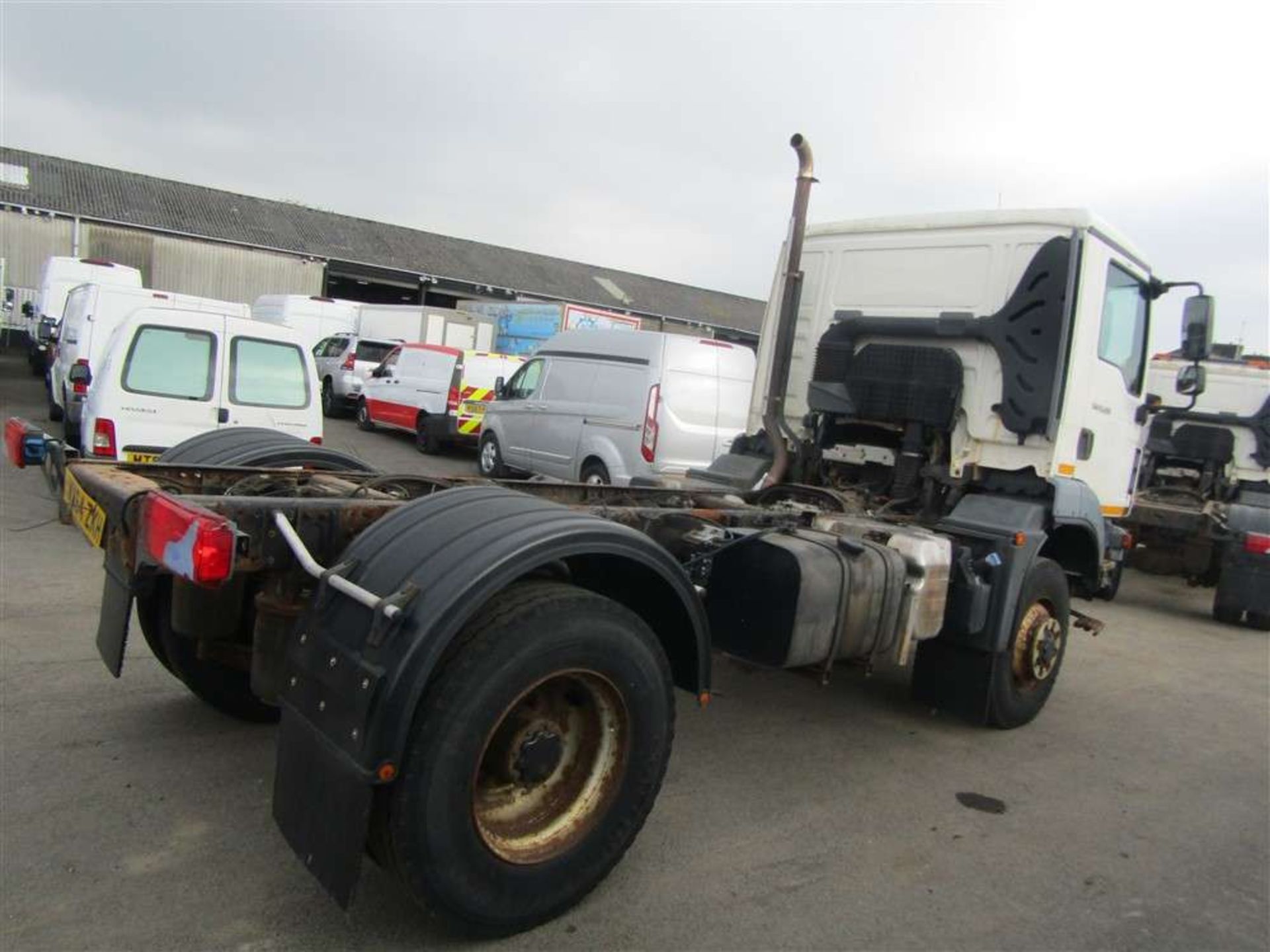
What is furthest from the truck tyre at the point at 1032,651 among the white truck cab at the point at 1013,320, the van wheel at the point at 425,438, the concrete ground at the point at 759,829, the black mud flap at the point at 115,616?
the van wheel at the point at 425,438

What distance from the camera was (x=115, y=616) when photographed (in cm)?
310

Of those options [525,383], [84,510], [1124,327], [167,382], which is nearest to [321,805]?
[84,510]

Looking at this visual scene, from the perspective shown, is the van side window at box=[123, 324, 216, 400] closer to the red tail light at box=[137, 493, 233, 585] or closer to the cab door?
the red tail light at box=[137, 493, 233, 585]

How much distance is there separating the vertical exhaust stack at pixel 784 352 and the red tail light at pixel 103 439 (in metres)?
5.12

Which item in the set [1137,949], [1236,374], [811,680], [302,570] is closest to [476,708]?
[302,570]

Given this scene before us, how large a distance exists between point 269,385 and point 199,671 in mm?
4497

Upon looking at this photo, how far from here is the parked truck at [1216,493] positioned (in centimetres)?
910

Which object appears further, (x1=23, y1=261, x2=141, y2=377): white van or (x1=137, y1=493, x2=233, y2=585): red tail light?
(x1=23, y1=261, x2=141, y2=377): white van

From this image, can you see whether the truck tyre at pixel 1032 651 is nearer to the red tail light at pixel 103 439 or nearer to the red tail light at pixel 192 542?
the red tail light at pixel 192 542

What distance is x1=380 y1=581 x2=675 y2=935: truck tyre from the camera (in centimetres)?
247

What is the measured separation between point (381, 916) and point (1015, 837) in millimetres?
2596

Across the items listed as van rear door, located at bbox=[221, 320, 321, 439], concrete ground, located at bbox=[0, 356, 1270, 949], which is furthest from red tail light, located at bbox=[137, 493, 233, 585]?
van rear door, located at bbox=[221, 320, 321, 439]

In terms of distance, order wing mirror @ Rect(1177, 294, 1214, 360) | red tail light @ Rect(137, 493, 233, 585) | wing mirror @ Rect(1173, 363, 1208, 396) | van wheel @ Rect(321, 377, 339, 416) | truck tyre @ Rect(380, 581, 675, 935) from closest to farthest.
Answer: red tail light @ Rect(137, 493, 233, 585) → truck tyre @ Rect(380, 581, 675, 935) → wing mirror @ Rect(1177, 294, 1214, 360) → wing mirror @ Rect(1173, 363, 1208, 396) → van wheel @ Rect(321, 377, 339, 416)

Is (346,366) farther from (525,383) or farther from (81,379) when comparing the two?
(81,379)
